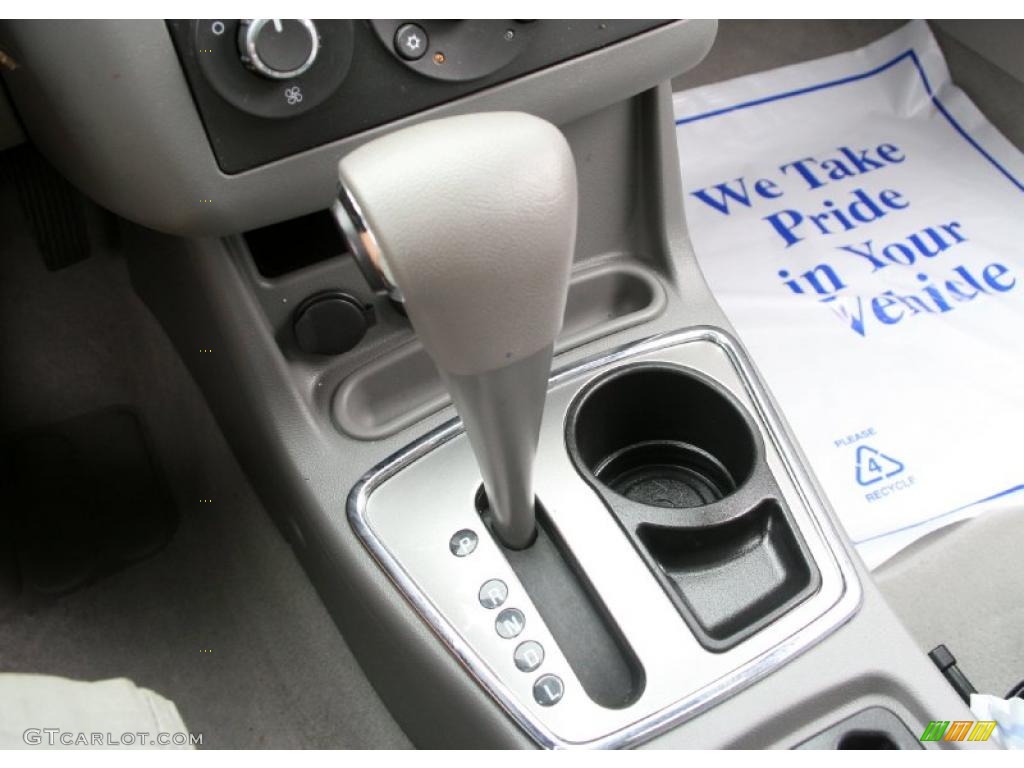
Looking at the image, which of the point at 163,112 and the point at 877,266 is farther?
the point at 877,266

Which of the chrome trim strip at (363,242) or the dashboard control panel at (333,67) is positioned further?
the dashboard control panel at (333,67)

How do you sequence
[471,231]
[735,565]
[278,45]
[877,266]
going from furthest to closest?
1. [877,266]
2. [735,565]
3. [278,45]
4. [471,231]

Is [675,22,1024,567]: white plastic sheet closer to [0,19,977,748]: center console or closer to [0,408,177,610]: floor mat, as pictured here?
[0,19,977,748]: center console

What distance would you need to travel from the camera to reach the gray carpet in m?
0.83

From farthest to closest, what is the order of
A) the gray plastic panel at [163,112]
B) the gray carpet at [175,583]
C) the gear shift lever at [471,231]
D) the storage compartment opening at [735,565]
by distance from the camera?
the gray carpet at [175,583] < the storage compartment opening at [735,565] < the gray plastic panel at [163,112] < the gear shift lever at [471,231]

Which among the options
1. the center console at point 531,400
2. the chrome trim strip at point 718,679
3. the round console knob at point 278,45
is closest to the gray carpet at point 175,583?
the center console at point 531,400

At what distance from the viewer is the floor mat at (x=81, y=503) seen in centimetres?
90

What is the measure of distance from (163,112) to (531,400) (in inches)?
9.0

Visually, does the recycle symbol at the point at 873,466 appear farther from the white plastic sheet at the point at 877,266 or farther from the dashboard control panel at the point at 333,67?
the dashboard control panel at the point at 333,67

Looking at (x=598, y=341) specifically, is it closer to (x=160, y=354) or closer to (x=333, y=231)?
(x=333, y=231)

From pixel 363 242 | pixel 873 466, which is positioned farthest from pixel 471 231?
pixel 873 466

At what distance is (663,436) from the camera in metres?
0.68

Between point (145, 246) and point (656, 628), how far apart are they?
1.67 feet

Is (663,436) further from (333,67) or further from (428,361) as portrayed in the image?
(333,67)
